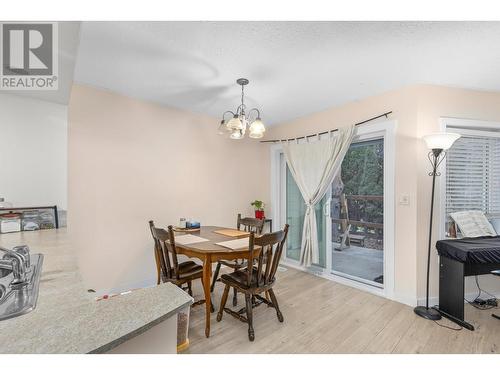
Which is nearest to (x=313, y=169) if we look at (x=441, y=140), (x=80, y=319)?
(x=441, y=140)

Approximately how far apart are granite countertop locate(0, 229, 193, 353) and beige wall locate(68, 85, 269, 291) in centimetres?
179

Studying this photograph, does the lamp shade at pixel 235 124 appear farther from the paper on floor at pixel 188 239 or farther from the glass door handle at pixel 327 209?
the glass door handle at pixel 327 209

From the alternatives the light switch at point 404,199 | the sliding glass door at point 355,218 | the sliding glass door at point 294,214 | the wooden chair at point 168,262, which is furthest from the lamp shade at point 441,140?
the wooden chair at point 168,262

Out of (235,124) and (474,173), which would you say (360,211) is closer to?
(474,173)

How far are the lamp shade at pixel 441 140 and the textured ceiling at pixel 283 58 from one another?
0.60 meters

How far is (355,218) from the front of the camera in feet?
10.9

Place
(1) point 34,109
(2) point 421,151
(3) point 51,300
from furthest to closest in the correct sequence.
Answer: (2) point 421,151 < (1) point 34,109 < (3) point 51,300

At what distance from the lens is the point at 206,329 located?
200 cm

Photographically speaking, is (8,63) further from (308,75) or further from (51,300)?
(308,75)

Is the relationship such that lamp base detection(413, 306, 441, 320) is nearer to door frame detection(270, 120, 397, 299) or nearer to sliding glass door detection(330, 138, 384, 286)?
door frame detection(270, 120, 397, 299)

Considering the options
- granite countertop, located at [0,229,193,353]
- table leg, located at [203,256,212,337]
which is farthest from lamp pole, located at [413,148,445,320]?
granite countertop, located at [0,229,193,353]

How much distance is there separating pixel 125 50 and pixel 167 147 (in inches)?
54.3

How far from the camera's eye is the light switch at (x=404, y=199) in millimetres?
2532
